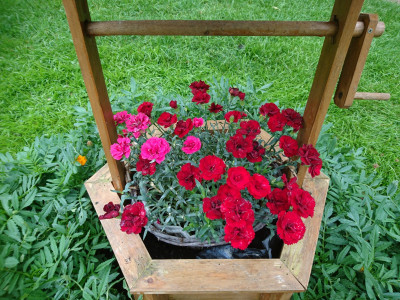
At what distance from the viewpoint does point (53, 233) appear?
48.4 inches

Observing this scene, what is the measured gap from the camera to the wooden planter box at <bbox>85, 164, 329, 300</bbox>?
2.97 feet

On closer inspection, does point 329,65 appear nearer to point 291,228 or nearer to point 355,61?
point 355,61

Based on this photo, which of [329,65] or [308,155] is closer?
[329,65]

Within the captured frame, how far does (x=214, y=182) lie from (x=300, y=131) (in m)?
0.39

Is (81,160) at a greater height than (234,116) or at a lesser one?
lesser

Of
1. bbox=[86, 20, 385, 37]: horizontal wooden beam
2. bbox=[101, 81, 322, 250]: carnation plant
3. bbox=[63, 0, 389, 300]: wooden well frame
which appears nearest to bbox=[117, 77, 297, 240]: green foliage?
bbox=[101, 81, 322, 250]: carnation plant

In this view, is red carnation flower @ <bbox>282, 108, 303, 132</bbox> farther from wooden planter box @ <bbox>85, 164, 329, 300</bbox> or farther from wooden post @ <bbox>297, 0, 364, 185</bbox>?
wooden planter box @ <bbox>85, 164, 329, 300</bbox>

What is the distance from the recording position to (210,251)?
3.70 ft

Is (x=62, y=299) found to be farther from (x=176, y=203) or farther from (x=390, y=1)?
(x=390, y=1)

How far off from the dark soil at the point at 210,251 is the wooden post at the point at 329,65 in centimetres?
33

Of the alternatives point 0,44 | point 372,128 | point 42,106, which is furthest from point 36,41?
point 372,128

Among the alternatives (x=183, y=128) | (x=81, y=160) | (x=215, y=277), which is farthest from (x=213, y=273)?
(x=81, y=160)

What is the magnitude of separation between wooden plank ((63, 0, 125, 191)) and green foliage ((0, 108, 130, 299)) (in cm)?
35

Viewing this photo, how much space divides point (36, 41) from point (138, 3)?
1.22 meters
